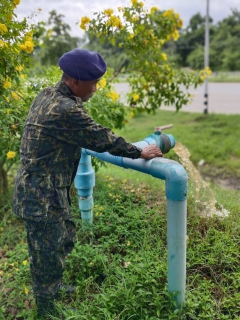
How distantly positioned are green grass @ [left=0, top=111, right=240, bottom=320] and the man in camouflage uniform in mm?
328

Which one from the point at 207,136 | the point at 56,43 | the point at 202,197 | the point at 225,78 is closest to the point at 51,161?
the point at 202,197

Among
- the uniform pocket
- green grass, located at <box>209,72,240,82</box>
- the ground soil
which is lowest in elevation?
the ground soil

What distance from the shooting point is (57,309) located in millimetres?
1925

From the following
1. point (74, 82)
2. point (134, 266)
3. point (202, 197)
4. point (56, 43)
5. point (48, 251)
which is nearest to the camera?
point (74, 82)

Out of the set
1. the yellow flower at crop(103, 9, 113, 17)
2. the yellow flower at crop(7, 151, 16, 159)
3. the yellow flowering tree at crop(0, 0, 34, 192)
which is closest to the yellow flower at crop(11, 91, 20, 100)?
the yellow flowering tree at crop(0, 0, 34, 192)

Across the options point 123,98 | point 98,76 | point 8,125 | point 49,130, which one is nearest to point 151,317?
point 49,130

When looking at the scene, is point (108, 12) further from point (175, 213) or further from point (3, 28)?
point (175, 213)

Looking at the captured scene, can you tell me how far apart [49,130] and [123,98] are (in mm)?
2390

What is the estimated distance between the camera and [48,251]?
6.02 feet

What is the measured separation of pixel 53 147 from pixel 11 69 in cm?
94

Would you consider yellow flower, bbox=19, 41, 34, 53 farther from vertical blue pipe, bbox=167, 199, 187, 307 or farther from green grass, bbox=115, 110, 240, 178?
green grass, bbox=115, 110, 240, 178

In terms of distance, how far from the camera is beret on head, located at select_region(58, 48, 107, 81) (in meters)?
1.63

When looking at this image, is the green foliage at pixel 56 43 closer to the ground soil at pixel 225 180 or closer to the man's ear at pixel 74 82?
the ground soil at pixel 225 180

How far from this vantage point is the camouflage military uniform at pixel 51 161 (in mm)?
1618
